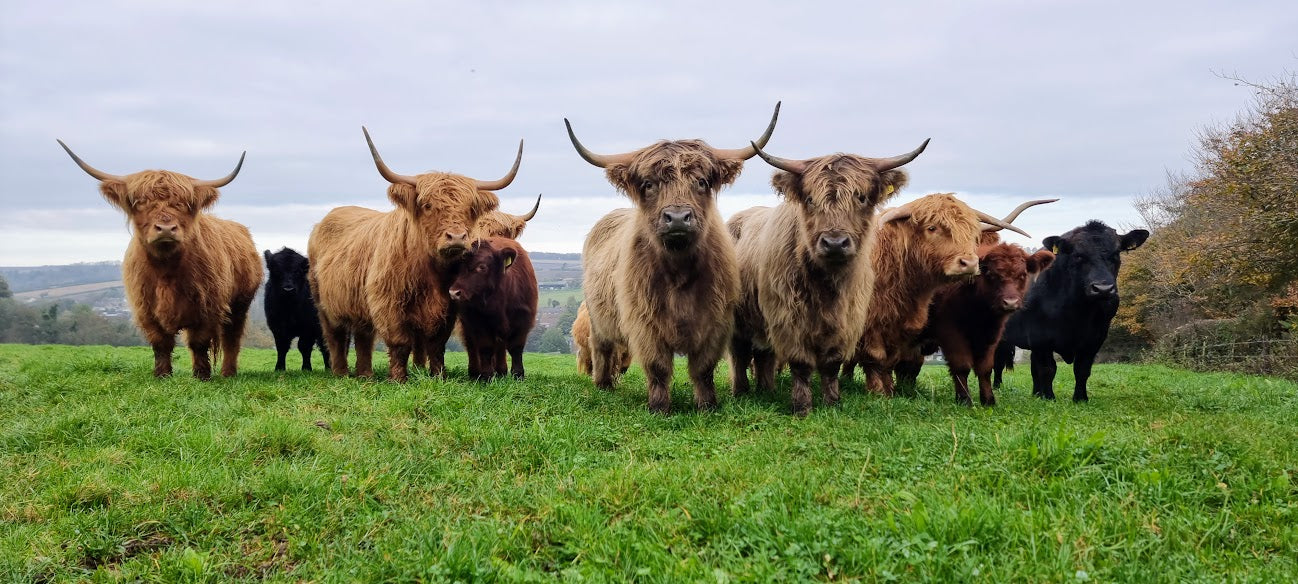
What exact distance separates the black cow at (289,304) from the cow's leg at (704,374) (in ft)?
20.5

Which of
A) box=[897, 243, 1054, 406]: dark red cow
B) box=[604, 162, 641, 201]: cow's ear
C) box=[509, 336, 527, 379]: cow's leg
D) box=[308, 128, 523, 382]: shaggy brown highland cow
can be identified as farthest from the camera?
box=[509, 336, 527, 379]: cow's leg

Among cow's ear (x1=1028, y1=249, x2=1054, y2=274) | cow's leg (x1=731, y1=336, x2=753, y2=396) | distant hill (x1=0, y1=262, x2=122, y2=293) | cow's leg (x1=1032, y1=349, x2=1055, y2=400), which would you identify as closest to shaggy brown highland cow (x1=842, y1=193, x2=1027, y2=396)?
cow's ear (x1=1028, y1=249, x2=1054, y2=274)

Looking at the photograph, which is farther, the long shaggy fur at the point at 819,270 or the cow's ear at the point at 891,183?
the cow's ear at the point at 891,183

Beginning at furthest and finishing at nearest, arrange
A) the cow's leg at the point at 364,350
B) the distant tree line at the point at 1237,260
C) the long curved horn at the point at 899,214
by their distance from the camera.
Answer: the distant tree line at the point at 1237,260, the cow's leg at the point at 364,350, the long curved horn at the point at 899,214

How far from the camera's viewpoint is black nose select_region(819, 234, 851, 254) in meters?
5.61

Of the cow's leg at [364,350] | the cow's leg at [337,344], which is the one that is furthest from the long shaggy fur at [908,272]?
the cow's leg at [337,344]

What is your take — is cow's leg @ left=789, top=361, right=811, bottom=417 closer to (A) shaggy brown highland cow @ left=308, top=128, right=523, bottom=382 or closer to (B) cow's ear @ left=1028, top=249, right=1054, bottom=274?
(B) cow's ear @ left=1028, top=249, right=1054, bottom=274

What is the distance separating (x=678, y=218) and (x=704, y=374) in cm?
156

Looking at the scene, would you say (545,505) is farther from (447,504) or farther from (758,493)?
(758,493)

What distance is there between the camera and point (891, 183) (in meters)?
6.34

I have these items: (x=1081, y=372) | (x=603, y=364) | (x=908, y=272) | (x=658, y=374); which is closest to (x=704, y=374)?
(x=658, y=374)

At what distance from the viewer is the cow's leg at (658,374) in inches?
246

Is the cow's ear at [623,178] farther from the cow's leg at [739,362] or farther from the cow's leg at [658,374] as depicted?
the cow's leg at [739,362]

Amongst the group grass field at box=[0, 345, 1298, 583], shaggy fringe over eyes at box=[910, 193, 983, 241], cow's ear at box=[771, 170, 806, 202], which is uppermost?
cow's ear at box=[771, 170, 806, 202]
